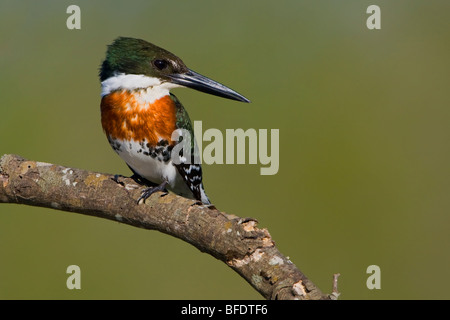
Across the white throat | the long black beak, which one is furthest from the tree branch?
the long black beak

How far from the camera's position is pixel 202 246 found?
98.4 inches

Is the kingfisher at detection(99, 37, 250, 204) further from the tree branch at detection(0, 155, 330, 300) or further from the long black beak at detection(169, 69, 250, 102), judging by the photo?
the tree branch at detection(0, 155, 330, 300)

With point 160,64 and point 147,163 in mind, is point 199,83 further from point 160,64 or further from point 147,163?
point 147,163

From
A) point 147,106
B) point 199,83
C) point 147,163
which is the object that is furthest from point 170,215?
point 199,83

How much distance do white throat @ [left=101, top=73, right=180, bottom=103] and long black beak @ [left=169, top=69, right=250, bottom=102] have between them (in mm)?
43

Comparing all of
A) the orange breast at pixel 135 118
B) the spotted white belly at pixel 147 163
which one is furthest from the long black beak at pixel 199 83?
the spotted white belly at pixel 147 163

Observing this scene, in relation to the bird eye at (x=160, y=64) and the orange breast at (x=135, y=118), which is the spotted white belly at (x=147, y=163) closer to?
the orange breast at (x=135, y=118)

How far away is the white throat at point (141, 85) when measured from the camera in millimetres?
3213

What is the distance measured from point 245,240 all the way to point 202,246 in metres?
0.22

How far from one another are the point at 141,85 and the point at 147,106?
4.4 inches

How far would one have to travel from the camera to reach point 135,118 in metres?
3.17

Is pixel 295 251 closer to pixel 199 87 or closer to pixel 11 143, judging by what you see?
pixel 199 87

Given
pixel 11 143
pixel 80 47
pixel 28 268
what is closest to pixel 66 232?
pixel 28 268

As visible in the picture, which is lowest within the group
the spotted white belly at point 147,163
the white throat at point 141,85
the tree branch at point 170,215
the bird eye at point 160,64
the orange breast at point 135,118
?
the tree branch at point 170,215
